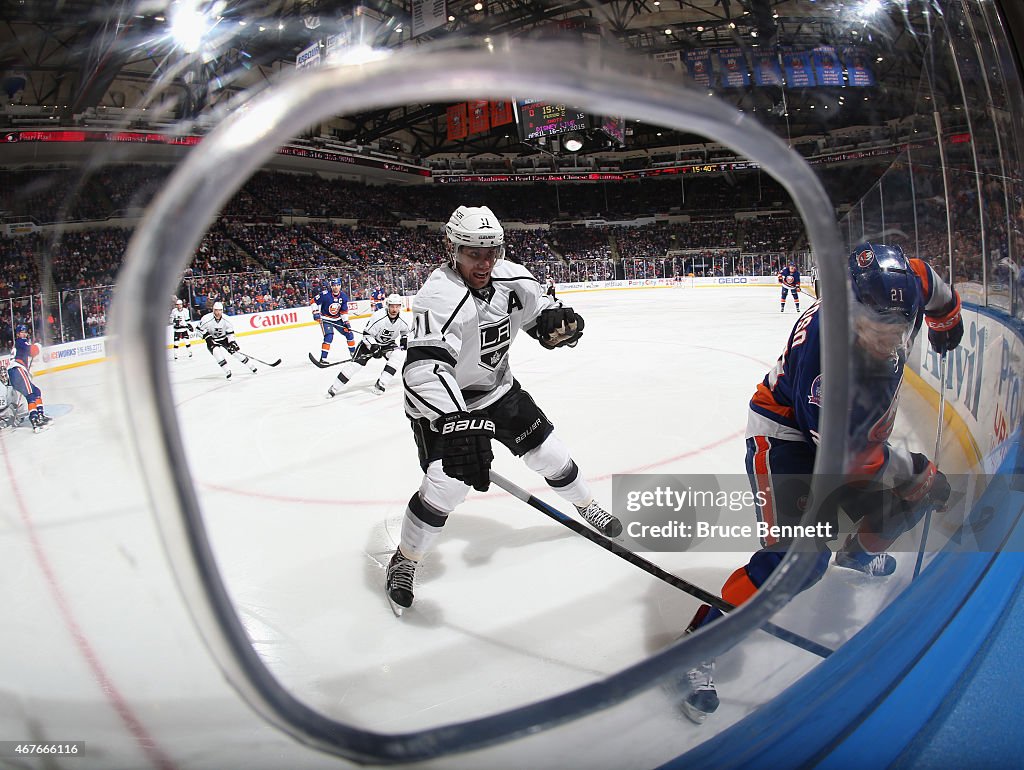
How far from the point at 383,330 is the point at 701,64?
4816 mm

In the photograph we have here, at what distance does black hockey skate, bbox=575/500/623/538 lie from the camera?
7.70 ft

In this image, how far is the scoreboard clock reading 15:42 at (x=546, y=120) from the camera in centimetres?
77

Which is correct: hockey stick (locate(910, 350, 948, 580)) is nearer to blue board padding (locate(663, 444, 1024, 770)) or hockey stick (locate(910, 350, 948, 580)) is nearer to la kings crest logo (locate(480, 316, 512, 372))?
blue board padding (locate(663, 444, 1024, 770))

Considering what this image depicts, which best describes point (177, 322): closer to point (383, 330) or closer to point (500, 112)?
point (500, 112)

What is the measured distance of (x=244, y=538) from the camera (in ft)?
7.99

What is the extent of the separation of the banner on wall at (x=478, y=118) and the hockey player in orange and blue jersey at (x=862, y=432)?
25.0 inches

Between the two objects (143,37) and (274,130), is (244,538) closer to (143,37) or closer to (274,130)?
(143,37)

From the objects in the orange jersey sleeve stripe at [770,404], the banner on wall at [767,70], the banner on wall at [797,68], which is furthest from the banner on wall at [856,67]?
the orange jersey sleeve stripe at [770,404]

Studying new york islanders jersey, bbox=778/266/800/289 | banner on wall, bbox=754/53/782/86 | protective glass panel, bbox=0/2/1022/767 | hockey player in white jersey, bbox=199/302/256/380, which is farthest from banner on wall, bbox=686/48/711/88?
hockey player in white jersey, bbox=199/302/256/380

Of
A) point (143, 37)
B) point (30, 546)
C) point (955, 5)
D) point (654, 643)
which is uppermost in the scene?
point (955, 5)

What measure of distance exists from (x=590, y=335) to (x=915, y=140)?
6.57 m

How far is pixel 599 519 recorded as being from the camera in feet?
7.99

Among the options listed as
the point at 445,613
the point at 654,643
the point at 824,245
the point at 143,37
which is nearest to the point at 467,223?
the point at 143,37

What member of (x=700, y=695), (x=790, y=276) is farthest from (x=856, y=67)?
(x=790, y=276)
